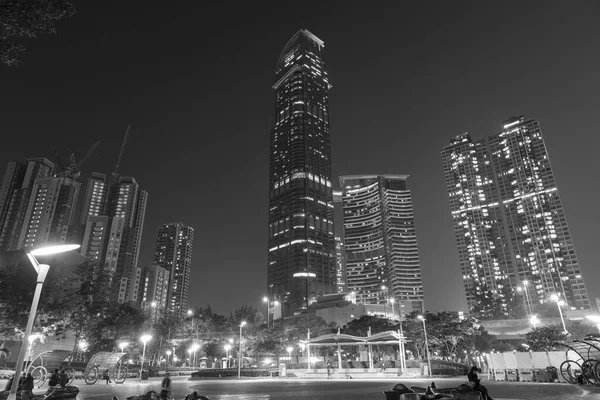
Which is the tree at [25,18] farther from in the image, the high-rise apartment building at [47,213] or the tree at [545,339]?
the high-rise apartment building at [47,213]

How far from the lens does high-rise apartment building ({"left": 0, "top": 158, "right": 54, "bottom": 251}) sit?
156125 millimetres

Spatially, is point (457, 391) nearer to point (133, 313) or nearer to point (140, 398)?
point (140, 398)

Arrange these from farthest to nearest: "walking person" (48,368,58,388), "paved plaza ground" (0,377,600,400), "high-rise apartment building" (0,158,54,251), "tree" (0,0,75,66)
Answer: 1. "high-rise apartment building" (0,158,54,251)
2. "walking person" (48,368,58,388)
3. "paved plaza ground" (0,377,600,400)
4. "tree" (0,0,75,66)

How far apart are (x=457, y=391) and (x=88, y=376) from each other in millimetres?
29382

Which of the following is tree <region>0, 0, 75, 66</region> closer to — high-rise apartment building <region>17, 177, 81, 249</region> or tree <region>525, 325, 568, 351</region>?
tree <region>525, 325, 568, 351</region>

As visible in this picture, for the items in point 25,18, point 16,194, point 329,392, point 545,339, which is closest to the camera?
point 25,18

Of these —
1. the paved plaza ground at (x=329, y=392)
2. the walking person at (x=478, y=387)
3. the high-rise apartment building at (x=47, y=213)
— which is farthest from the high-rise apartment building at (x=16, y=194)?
the walking person at (x=478, y=387)

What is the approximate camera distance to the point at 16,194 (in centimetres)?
16350

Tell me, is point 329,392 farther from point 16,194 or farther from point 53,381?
point 16,194

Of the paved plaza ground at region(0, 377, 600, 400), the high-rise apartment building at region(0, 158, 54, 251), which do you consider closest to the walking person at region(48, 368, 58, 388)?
the paved plaza ground at region(0, 377, 600, 400)

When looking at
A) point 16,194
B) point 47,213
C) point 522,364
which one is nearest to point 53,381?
point 522,364

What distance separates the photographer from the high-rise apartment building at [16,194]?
512 ft

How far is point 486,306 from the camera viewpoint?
148m

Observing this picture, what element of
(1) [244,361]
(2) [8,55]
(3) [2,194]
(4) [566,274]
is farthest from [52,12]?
(4) [566,274]
